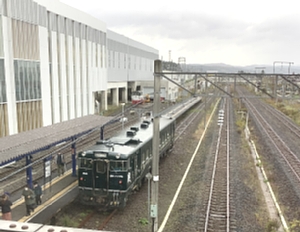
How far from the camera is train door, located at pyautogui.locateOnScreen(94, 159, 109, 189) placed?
38.7 ft

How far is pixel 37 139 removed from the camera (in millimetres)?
13883

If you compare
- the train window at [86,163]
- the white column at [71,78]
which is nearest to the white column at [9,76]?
the white column at [71,78]

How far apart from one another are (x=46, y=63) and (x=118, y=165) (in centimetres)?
1579

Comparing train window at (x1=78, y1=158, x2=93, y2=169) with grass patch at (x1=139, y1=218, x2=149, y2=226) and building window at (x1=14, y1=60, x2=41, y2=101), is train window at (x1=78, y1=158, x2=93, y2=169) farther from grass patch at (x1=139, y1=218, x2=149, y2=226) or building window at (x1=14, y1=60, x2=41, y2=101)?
building window at (x1=14, y1=60, x2=41, y2=101)

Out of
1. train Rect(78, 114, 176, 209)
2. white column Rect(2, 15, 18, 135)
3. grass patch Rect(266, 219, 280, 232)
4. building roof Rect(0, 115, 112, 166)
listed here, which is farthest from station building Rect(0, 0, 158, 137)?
grass patch Rect(266, 219, 280, 232)

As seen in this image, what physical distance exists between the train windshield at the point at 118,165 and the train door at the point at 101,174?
0.23m

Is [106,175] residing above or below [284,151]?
above

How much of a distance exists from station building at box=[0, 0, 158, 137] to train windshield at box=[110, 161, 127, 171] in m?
10.8

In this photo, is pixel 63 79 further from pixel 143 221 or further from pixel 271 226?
pixel 271 226

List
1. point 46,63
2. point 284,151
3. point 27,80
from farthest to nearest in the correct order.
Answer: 1. point 46,63
2. point 284,151
3. point 27,80

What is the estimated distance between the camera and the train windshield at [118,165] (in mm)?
11672

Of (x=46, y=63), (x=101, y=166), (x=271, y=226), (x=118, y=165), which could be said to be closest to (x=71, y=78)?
(x=46, y=63)

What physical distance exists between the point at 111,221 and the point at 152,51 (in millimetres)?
67731

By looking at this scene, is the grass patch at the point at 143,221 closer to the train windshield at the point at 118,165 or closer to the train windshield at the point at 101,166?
the train windshield at the point at 118,165
